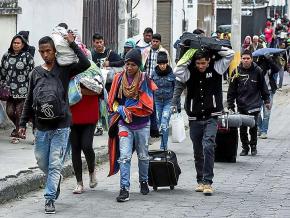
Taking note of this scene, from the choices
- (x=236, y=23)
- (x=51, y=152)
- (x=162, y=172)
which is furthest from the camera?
(x=236, y=23)

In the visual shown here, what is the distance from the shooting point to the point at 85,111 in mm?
11078

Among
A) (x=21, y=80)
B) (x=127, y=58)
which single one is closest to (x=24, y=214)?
→ (x=127, y=58)

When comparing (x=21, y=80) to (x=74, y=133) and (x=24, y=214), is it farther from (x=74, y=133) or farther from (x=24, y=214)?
(x=24, y=214)

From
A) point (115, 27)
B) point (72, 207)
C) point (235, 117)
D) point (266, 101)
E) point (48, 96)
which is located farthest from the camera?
point (115, 27)

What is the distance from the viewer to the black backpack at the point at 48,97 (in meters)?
9.81

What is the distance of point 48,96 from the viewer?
32.2ft

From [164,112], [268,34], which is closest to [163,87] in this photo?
[164,112]

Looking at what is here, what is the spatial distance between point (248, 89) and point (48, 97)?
596 cm

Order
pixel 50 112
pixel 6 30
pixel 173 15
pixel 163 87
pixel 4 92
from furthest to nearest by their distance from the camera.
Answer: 1. pixel 173 15
2. pixel 6 30
3. pixel 4 92
4. pixel 163 87
5. pixel 50 112

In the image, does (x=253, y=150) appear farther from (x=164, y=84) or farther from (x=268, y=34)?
(x=268, y=34)

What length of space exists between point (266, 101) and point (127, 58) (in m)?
4.97

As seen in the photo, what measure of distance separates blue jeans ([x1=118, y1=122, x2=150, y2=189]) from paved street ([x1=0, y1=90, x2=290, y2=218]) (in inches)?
11.2

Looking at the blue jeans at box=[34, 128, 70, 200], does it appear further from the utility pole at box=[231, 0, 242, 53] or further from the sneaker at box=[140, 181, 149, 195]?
the utility pole at box=[231, 0, 242, 53]

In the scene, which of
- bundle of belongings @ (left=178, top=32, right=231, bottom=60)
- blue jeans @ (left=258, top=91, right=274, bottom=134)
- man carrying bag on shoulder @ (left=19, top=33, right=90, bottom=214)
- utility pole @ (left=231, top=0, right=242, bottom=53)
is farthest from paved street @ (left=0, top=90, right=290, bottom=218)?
utility pole @ (left=231, top=0, right=242, bottom=53)
